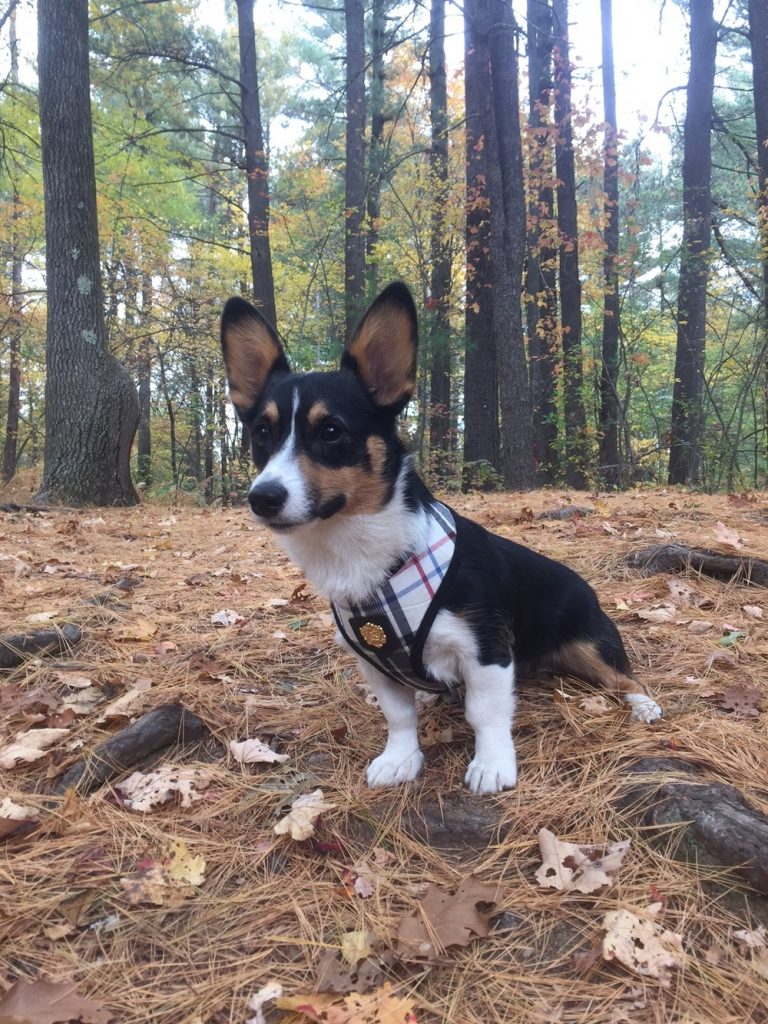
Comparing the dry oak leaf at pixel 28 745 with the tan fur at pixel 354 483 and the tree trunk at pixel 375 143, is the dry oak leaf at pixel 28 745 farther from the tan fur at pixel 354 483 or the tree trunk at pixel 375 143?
the tree trunk at pixel 375 143

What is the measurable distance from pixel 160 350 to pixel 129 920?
670 inches

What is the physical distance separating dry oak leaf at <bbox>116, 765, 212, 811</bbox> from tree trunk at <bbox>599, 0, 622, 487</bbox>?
11.7 m

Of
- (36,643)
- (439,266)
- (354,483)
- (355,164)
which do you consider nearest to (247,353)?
(354,483)

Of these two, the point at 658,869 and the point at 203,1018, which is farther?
the point at 658,869

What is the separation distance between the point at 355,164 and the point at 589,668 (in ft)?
45.6

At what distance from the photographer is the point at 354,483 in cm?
232

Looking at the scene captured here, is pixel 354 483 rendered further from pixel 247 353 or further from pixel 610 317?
pixel 610 317

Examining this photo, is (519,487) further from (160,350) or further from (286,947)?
(160,350)

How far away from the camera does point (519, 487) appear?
966 centimetres

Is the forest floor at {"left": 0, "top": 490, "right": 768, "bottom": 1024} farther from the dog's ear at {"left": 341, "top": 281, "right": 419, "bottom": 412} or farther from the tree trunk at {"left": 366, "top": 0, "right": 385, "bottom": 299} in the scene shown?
the tree trunk at {"left": 366, "top": 0, "right": 385, "bottom": 299}

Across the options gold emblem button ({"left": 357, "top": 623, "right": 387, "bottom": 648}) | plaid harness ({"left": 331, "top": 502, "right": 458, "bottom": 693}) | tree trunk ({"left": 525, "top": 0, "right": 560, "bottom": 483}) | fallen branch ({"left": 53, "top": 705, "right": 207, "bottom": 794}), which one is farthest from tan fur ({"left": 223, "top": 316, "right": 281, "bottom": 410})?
tree trunk ({"left": 525, "top": 0, "right": 560, "bottom": 483})

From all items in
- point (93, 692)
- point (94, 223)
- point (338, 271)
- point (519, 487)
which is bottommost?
point (93, 692)

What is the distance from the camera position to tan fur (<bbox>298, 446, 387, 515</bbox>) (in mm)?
2233

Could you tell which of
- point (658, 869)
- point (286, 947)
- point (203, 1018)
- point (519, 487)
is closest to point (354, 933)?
point (286, 947)
